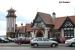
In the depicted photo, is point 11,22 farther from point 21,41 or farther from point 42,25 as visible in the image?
point 21,41

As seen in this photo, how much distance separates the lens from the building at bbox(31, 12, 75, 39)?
76.4 meters

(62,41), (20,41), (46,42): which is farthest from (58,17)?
(46,42)

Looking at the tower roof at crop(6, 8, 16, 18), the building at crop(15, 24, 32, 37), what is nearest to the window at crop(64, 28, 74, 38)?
the building at crop(15, 24, 32, 37)

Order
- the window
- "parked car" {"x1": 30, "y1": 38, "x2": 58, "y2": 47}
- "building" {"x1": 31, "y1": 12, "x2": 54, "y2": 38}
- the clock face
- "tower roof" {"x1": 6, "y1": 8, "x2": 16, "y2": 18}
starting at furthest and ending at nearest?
"tower roof" {"x1": 6, "y1": 8, "x2": 16, "y2": 18} < "building" {"x1": 31, "y1": 12, "x2": 54, "y2": 38} < the clock face < the window < "parked car" {"x1": 30, "y1": 38, "x2": 58, "y2": 47}

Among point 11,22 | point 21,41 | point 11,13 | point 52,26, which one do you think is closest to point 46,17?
point 52,26

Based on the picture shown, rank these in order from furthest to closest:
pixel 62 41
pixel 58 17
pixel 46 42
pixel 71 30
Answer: pixel 58 17 < pixel 71 30 < pixel 62 41 < pixel 46 42

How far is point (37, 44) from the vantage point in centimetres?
4306

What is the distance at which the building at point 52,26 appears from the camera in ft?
251

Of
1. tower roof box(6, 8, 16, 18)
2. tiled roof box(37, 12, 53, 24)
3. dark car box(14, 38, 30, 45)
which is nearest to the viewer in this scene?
dark car box(14, 38, 30, 45)

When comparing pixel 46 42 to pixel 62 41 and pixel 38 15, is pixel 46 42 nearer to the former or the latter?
pixel 62 41

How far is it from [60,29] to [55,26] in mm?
3401

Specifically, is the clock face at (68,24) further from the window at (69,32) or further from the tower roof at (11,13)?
the tower roof at (11,13)

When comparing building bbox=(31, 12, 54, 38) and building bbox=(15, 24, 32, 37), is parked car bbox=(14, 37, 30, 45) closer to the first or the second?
building bbox=(31, 12, 54, 38)

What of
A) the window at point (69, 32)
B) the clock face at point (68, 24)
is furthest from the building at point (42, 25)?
the clock face at point (68, 24)
